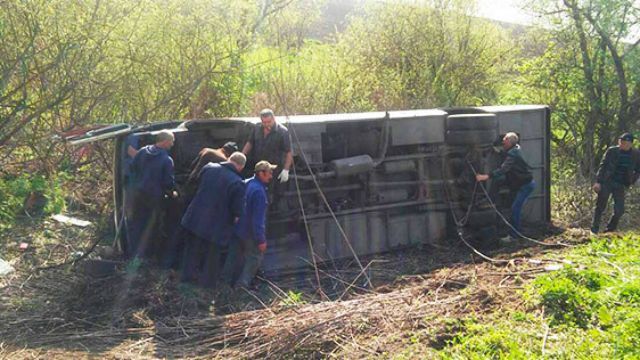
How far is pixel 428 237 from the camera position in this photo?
10.2m

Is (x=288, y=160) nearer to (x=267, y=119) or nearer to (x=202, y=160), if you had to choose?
(x=267, y=119)

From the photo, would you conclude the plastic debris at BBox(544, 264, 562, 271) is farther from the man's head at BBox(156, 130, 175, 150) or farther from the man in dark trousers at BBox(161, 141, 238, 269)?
the man's head at BBox(156, 130, 175, 150)

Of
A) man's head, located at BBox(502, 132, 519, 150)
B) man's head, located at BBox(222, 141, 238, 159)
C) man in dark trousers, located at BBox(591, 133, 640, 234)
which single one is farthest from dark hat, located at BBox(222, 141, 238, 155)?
man in dark trousers, located at BBox(591, 133, 640, 234)

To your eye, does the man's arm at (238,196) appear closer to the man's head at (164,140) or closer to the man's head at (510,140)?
the man's head at (164,140)

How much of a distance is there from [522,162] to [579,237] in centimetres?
150

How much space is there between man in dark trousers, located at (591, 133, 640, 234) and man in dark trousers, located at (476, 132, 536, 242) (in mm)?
1217

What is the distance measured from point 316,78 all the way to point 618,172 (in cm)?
893

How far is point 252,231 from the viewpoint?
25.0 ft

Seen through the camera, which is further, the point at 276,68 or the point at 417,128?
the point at 276,68

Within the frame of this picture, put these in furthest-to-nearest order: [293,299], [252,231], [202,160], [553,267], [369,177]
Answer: [369,177] → [202,160] → [252,231] → [553,267] → [293,299]

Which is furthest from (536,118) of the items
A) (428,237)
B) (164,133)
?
(164,133)

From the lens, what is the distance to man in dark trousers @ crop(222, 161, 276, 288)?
24.7 ft

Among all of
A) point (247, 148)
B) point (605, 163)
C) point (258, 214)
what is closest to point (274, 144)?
point (247, 148)

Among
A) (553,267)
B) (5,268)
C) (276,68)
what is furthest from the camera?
(276,68)
